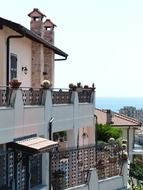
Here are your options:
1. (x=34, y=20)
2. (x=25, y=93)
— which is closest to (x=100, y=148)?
(x=25, y=93)

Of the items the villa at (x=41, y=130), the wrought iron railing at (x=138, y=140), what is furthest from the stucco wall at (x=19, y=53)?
the wrought iron railing at (x=138, y=140)

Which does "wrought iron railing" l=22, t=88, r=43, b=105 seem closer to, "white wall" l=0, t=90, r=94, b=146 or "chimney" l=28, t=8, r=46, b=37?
"white wall" l=0, t=90, r=94, b=146

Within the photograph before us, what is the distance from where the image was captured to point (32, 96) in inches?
599

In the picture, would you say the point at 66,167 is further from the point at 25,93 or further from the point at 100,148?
the point at 25,93

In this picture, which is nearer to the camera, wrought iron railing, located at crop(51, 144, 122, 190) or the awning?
the awning

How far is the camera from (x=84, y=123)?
2044cm

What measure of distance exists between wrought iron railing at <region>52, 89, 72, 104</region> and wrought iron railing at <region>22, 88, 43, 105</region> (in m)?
1.16

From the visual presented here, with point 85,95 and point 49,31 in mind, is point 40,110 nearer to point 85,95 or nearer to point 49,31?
point 85,95

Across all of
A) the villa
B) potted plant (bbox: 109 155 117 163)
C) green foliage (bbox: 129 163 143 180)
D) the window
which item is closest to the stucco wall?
the villa

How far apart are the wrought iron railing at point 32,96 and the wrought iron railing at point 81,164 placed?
6.11 feet

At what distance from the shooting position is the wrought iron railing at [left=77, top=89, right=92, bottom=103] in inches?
777

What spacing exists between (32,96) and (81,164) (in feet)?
11.7

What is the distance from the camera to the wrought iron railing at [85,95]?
19.7 m

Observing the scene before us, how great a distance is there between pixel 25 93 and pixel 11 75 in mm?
4170
